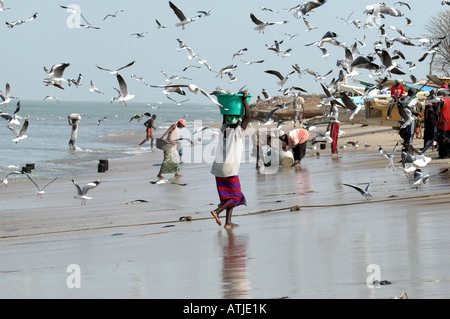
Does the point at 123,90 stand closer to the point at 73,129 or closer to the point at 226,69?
the point at 226,69

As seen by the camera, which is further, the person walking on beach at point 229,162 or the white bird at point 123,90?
the white bird at point 123,90

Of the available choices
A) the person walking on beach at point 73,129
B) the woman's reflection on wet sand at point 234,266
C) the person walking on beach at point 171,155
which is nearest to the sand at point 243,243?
the woman's reflection on wet sand at point 234,266

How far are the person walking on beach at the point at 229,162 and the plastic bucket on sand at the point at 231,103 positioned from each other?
6 centimetres

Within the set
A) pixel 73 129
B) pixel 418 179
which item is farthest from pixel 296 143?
pixel 73 129

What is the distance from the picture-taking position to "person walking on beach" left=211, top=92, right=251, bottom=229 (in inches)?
374

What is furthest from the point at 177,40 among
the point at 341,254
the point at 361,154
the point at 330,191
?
the point at 341,254

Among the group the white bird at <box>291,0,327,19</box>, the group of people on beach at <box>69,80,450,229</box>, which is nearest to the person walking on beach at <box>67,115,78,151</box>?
the group of people on beach at <box>69,80,450,229</box>

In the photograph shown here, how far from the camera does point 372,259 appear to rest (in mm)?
6438

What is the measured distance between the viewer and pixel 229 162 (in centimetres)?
962

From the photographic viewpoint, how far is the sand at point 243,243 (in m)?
5.79

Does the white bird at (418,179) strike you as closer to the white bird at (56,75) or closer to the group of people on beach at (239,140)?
the group of people on beach at (239,140)

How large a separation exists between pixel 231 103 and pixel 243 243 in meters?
2.06
